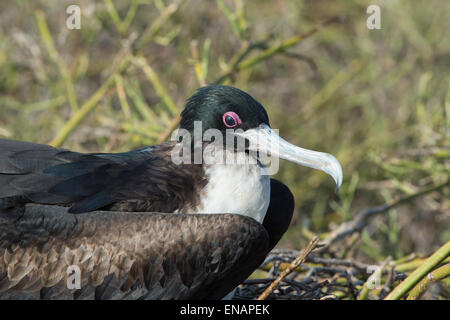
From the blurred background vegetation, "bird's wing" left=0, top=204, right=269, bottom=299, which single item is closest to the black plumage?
"bird's wing" left=0, top=204, right=269, bottom=299

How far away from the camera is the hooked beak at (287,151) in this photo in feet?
8.96

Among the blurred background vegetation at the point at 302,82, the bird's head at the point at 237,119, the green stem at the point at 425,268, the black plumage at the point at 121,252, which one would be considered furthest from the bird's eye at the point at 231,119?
the blurred background vegetation at the point at 302,82

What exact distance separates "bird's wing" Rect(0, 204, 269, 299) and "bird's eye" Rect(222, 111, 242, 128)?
1.60ft

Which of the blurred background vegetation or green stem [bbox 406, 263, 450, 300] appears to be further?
the blurred background vegetation

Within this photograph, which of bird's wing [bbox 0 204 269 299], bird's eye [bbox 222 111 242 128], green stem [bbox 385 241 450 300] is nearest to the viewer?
green stem [bbox 385 241 450 300]

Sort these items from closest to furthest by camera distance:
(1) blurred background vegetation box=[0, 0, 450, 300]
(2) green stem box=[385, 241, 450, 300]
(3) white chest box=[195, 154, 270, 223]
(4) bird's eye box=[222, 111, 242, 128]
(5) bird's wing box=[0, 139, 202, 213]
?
(2) green stem box=[385, 241, 450, 300], (5) bird's wing box=[0, 139, 202, 213], (3) white chest box=[195, 154, 270, 223], (4) bird's eye box=[222, 111, 242, 128], (1) blurred background vegetation box=[0, 0, 450, 300]

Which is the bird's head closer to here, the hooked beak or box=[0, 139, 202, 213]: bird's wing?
the hooked beak

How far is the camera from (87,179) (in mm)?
2779

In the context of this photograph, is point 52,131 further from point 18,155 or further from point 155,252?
point 155,252

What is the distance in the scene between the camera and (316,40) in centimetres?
641

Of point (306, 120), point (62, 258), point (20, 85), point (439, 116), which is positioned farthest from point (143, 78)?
point (62, 258)

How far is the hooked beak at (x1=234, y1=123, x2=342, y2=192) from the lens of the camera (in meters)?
2.73

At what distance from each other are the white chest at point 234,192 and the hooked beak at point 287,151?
0.40ft

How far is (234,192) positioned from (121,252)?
562 millimetres
